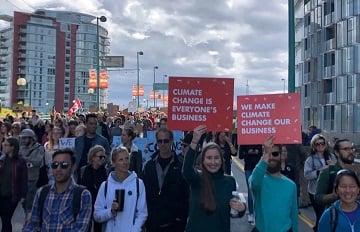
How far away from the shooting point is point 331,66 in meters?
50.6

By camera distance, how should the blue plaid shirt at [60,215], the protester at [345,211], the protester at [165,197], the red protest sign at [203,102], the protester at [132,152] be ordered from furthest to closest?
1. the protester at [132,152]
2. the red protest sign at [203,102]
3. the protester at [165,197]
4. the blue plaid shirt at [60,215]
5. the protester at [345,211]

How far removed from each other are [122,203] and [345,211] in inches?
81.1

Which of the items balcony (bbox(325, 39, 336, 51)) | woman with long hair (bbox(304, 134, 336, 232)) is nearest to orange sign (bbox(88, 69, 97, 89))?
balcony (bbox(325, 39, 336, 51))

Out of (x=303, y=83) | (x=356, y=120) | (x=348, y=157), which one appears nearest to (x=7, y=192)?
(x=348, y=157)

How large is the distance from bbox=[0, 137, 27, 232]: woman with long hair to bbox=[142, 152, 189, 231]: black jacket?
2.67 metres

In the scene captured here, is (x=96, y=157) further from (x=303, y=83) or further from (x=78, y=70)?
(x=78, y=70)

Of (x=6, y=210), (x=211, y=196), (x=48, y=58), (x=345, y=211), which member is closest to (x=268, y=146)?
(x=211, y=196)

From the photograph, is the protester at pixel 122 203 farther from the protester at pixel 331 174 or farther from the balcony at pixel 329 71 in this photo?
the balcony at pixel 329 71

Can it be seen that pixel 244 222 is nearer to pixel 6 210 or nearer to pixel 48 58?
pixel 6 210

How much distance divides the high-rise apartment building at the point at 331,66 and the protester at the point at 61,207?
39.8m

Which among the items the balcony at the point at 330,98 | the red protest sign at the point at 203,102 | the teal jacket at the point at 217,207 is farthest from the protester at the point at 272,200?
the balcony at the point at 330,98

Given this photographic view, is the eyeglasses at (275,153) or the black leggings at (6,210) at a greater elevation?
the eyeglasses at (275,153)

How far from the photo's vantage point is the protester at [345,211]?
166 inches

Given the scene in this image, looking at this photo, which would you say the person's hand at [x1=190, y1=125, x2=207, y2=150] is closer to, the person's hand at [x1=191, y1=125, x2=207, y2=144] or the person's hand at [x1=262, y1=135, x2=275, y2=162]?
the person's hand at [x1=191, y1=125, x2=207, y2=144]
